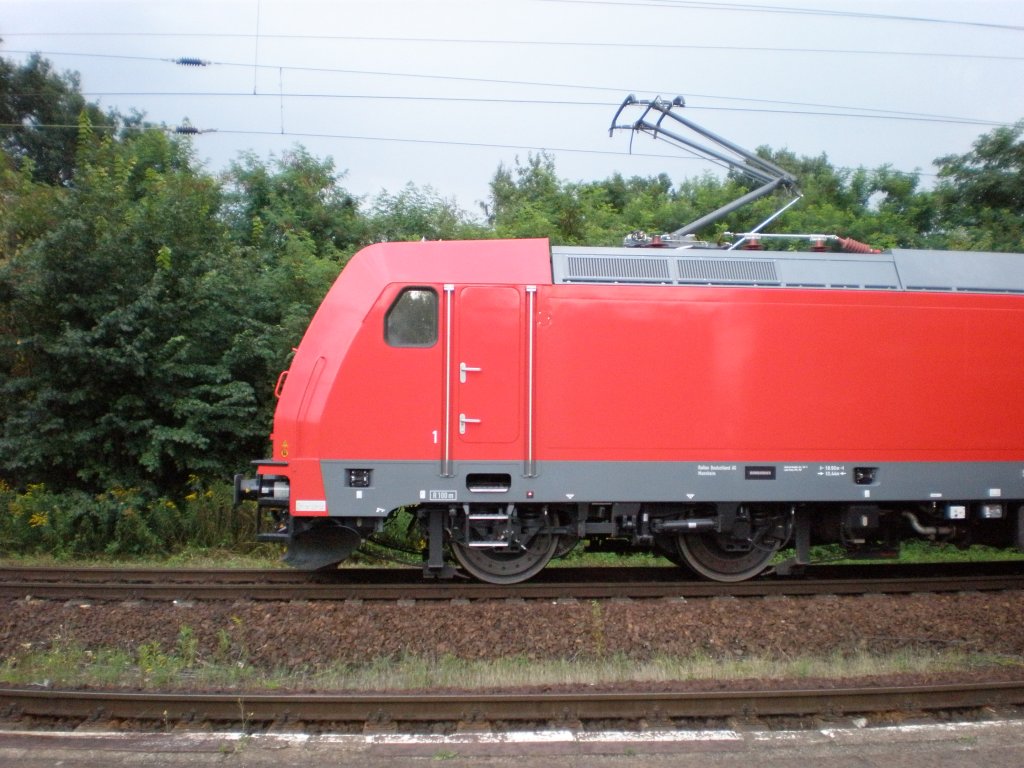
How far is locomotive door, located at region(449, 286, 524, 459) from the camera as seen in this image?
801cm

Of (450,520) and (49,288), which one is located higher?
(49,288)

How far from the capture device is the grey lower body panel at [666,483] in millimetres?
7934

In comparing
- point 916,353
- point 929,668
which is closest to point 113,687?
point 929,668

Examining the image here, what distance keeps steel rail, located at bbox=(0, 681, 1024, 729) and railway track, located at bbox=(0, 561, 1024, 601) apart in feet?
8.73

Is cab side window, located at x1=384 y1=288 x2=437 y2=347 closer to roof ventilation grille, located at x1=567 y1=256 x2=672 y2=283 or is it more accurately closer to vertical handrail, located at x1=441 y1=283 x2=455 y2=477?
vertical handrail, located at x1=441 y1=283 x2=455 y2=477

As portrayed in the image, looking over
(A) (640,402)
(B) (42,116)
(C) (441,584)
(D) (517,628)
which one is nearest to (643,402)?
(A) (640,402)

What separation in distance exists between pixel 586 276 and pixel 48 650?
18.8 feet

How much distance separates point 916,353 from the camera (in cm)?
866

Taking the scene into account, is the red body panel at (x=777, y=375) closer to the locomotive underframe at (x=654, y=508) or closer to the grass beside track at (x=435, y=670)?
the locomotive underframe at (x=654, y=508)

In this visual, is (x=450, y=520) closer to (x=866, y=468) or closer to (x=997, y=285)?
(x=866, y=468)

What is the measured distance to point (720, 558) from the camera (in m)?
9.09

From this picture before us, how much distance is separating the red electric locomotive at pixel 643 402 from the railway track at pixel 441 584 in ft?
1.16

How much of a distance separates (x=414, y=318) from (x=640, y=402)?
2.32 m

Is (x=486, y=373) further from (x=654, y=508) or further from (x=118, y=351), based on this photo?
(x=118, y=351)
